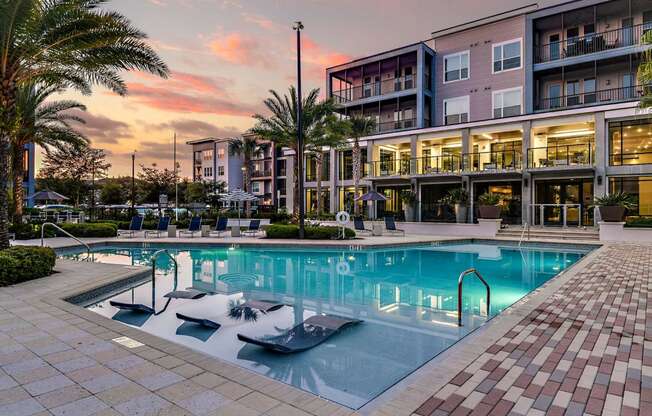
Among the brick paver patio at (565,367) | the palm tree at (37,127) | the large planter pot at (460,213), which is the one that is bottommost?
the brick paver patio at (565,367)

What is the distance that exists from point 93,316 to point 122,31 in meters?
7.87

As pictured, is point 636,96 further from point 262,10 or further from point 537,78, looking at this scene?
point 262,10

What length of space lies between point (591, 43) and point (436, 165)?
11248 mm

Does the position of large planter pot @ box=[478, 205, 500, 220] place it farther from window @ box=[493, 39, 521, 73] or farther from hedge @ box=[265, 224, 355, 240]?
window @ box=[493, 39, 521, 73]

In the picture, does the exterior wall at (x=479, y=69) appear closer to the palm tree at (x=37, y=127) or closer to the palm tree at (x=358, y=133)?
the palm tree at (x=358, y=133)

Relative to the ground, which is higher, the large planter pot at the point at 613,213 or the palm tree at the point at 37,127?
the palm tree at the point at 37,127

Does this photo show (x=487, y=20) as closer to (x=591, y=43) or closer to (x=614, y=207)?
(x=591, y=43)

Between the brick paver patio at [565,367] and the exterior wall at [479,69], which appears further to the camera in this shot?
the exterior wall at [479,69]

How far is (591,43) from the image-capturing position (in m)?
22.8

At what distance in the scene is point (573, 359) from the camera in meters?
3.95

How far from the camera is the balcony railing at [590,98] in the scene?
2183cm

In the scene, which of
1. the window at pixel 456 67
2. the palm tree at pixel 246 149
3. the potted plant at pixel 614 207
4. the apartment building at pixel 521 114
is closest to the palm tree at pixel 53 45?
the apartment building at pixel 521 114

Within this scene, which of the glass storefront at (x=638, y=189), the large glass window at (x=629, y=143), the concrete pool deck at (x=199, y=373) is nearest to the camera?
the concrete pool deck at (x=199, y=373)

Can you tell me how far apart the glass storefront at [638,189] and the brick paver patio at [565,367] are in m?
16.9
